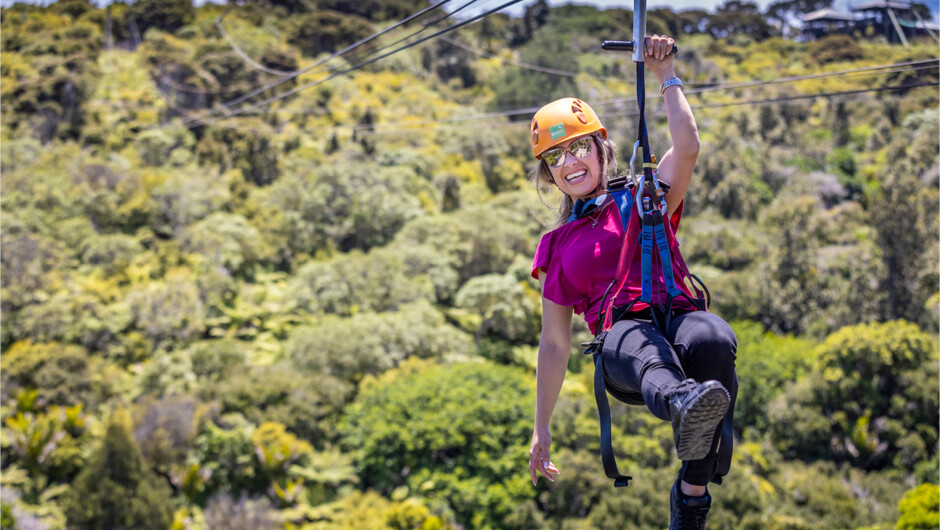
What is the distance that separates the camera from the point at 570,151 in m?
2.49

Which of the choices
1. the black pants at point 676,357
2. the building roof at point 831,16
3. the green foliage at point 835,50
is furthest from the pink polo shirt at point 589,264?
the green foliage at point 835,50

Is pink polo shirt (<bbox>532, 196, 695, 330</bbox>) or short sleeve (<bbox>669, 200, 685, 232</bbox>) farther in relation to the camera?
short sleeve (<bbox>669, 200, 685, 232</bbox>)

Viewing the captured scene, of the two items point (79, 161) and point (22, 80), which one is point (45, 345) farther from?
point (22, 80)

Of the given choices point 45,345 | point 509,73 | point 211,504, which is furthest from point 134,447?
point 509,73

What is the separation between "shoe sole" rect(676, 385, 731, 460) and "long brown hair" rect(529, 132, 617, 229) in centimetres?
91

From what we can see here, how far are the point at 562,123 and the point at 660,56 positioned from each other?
387mm

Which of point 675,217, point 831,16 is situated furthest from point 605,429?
point 831,16

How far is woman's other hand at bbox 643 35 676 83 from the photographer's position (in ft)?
7.54

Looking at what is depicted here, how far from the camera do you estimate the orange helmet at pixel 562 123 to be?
246 centimetres

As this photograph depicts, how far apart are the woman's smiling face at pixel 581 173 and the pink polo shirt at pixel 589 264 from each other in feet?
0.41

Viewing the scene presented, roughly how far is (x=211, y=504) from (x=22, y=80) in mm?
24747

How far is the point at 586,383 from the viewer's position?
17250 mm

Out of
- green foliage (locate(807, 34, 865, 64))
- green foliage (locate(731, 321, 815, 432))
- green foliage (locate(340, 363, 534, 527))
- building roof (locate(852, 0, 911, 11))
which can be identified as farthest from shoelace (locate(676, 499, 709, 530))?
green foliage (locate(807, 34, 865, 64))

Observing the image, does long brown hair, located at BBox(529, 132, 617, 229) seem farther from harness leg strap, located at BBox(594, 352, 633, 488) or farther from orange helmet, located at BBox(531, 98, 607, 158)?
harness leg strap, located at BBox(594, 352, 633, 488)
